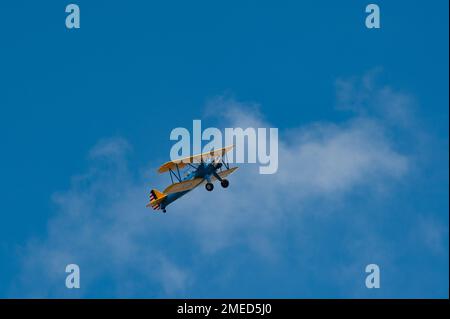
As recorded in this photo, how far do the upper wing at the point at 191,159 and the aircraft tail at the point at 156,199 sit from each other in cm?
530

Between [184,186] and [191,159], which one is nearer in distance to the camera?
[191,159]

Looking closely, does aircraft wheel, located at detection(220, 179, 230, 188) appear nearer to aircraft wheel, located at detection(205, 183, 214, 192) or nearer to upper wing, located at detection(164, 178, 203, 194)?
aircraft wheel, located at detection(205, 183, 214, 192)

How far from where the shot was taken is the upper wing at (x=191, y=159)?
463ft

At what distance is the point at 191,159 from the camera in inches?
5566

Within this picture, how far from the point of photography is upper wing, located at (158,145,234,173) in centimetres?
14125

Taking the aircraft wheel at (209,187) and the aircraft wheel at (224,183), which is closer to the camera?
the aircraft wheel at (209,187)

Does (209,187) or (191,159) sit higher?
(191,159)

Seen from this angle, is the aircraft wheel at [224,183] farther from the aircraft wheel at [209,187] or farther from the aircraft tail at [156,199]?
the aircraft tail at [156,199]

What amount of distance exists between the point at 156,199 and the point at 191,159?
9.06 meters

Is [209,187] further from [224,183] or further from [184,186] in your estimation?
[184,186]

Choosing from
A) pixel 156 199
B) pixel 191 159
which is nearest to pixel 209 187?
pixel 191 159

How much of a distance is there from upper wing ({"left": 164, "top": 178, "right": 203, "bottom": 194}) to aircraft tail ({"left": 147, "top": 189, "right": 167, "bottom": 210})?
4.29 metres
